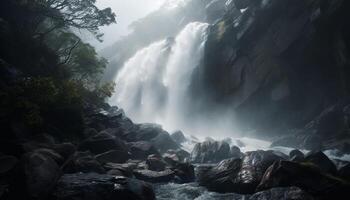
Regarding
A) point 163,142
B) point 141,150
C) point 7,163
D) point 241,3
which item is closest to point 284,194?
point 7,163

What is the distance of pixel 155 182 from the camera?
917 inches

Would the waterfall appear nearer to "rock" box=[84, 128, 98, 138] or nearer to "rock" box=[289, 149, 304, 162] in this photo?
"rock" box=[84, 128, 98, 138]

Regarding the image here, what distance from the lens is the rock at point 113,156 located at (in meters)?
25.2

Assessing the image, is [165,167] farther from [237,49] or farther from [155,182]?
[237,49]

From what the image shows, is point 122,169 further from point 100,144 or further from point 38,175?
point 38,175

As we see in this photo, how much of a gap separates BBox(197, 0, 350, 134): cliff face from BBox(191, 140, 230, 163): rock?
1858 centimetres

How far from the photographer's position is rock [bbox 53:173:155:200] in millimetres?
15344

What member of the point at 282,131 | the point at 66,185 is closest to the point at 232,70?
the point at 282,131

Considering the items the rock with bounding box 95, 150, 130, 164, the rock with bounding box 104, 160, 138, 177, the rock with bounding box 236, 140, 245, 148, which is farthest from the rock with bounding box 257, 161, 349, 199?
the rock with bounding box 236, 140, 245, 148

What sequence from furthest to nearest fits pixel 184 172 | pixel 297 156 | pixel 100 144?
1. pixel 100 144
2. pixel 297 156
3. pixel 184 172

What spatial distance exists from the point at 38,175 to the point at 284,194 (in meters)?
10.3

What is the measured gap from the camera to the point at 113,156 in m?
26.1

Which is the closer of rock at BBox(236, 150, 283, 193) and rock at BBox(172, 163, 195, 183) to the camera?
rock at BBox(236, 150, 283, 193)

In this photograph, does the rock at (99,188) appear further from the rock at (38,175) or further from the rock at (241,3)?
the rock at (241,3)
